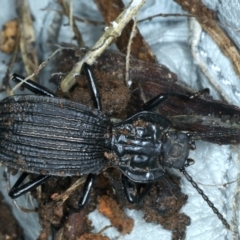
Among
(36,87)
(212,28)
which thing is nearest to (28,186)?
(36,87)

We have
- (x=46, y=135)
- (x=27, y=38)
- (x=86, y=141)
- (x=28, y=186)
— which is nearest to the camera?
(x=46, y=135)

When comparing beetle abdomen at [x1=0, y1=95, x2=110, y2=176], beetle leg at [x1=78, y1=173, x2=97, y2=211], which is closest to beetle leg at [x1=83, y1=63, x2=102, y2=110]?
beetle abdomen at [x1=0, y1=95, x2=110, y2=176]

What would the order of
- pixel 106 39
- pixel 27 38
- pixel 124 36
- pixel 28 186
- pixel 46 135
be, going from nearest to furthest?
pixel 46 135
pixel 106 39
pixel 28 186
pixel 124 36
pixel 27 38

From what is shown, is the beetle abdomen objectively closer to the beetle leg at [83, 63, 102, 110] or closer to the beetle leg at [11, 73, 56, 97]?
the beetle leg at [83, 63, 102, 110]

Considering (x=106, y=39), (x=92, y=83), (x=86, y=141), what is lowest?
(x=86, y=141)

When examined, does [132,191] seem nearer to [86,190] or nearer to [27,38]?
[86,190]

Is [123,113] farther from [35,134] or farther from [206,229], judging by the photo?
[206,229]

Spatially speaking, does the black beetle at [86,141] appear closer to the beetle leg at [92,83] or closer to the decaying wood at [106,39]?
the beetle leg at [92,83]

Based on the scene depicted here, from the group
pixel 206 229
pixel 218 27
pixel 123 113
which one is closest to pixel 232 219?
pixel 206 229
